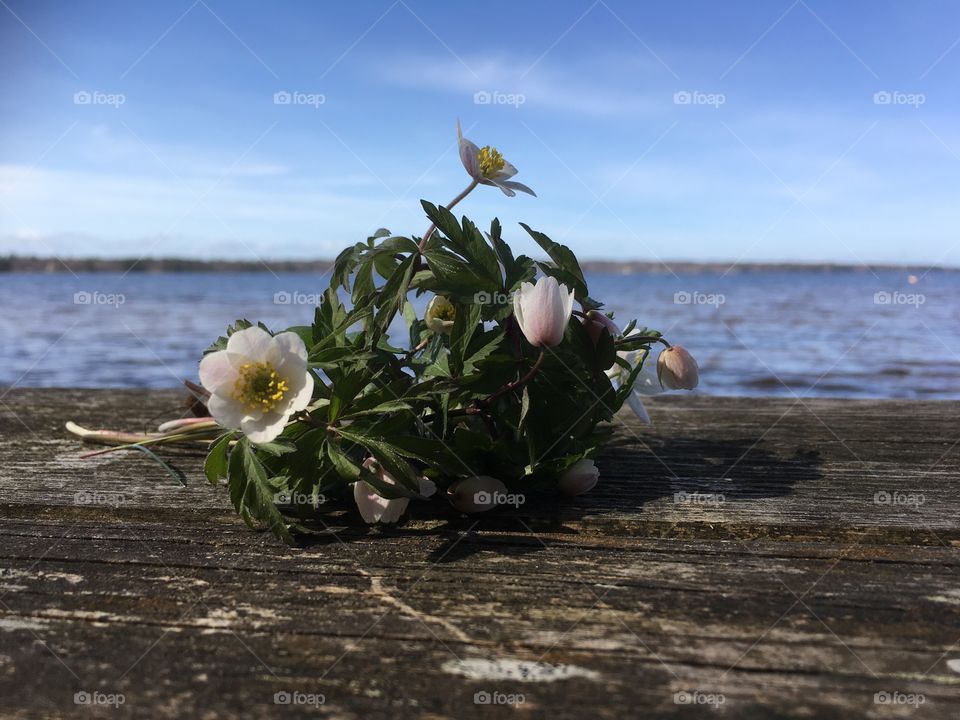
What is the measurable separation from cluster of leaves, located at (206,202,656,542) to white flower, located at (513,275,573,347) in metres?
0.08

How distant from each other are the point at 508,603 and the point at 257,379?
77 cm

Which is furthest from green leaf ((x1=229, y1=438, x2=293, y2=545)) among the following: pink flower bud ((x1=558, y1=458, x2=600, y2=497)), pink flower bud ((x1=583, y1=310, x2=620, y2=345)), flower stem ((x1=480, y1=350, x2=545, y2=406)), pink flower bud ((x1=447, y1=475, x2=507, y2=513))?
pink flower bud ((x1=583, y1=310, x2=620, y2=345))

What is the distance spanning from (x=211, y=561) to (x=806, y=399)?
283 cm

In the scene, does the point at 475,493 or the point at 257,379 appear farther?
the point at 475,493

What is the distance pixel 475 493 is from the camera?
6.04ft

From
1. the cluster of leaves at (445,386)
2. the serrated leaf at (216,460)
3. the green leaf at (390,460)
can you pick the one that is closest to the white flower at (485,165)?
the cluster of leaves at (445,386)

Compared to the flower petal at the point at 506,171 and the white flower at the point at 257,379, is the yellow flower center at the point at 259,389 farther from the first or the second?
the flower petal at the point at 506,171

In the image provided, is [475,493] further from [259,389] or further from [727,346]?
[727,346]

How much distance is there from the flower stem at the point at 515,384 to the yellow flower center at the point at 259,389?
1.73 feet

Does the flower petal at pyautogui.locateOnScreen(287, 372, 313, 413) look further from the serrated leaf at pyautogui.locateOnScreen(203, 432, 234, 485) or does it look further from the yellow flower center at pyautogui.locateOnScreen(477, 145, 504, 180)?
the yellow flower center at pyautogui.locateOnScreen(477, 145, 504, 180)

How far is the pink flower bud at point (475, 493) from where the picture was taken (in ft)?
6.04

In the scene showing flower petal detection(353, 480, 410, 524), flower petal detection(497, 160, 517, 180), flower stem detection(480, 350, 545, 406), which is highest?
flower petal detection(497, 160, 517, 180)

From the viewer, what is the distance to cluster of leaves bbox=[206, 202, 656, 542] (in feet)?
5.80

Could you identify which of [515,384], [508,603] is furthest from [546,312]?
[508,603]
